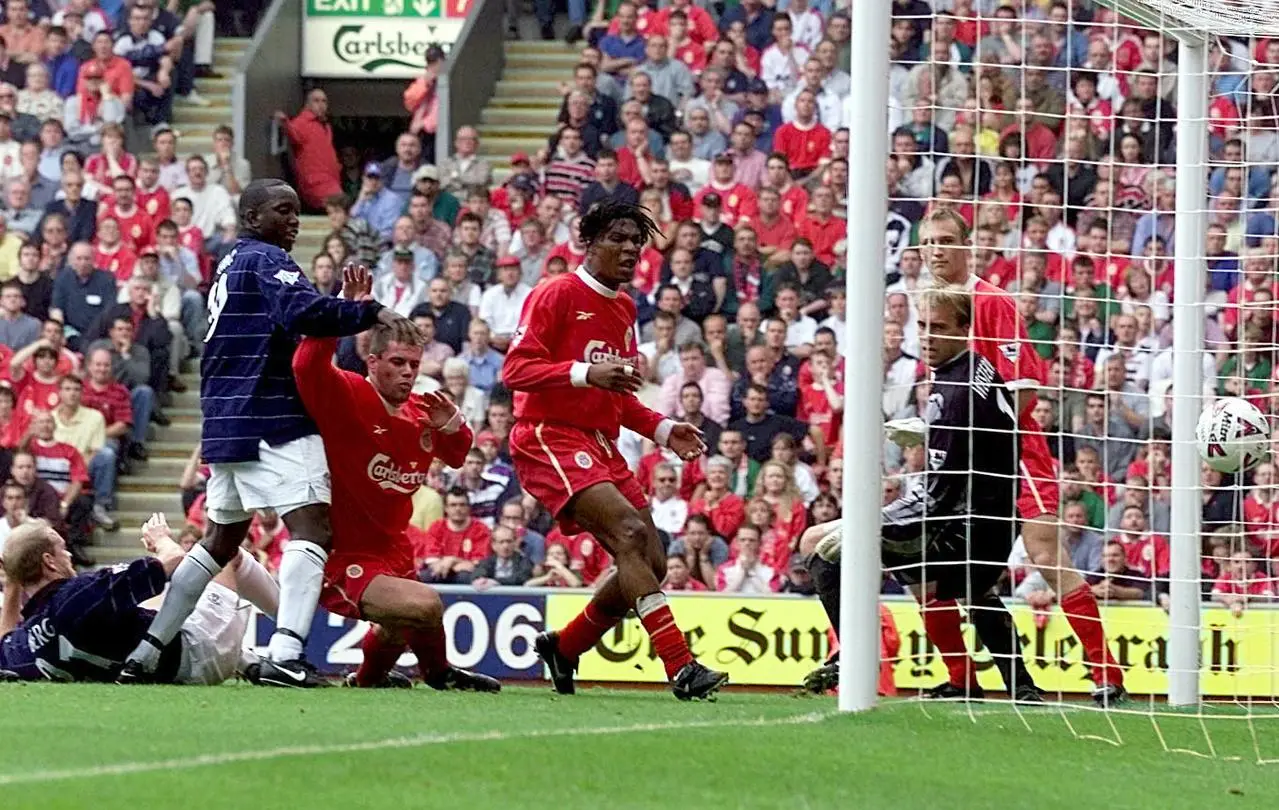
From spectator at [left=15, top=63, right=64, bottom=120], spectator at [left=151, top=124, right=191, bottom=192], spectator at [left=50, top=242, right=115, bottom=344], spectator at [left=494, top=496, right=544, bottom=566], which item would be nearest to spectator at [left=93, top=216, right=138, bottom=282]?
spectator at [left=50, top=242, right=115, bottom=344]

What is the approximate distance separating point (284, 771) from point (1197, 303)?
474 cm

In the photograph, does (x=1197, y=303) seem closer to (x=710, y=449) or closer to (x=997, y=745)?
(x=997, y=745)

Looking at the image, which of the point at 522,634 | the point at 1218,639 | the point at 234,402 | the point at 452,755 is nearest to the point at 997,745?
the point at 452,755

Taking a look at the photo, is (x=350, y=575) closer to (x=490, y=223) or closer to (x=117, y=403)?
(x=117, y=403)

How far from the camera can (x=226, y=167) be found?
1981 cm

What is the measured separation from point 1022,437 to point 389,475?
2.63 m

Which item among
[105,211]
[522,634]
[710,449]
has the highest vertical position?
[105,211]

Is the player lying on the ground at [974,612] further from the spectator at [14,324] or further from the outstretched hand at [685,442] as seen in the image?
the spectator at [14,324]

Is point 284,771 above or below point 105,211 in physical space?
below

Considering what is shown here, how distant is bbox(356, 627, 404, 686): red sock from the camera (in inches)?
388

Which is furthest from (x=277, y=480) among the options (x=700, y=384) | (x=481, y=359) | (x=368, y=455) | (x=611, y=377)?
(x=481, y=359)

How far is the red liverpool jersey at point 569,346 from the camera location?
30.3ft

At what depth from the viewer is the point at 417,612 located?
9.48 metres

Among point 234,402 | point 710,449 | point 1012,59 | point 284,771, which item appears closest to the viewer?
point 284,771
